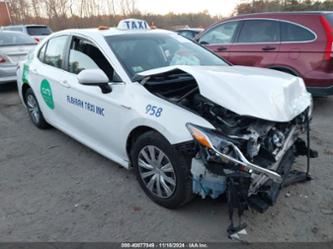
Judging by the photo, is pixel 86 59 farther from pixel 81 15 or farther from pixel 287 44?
A: pixel 81 15

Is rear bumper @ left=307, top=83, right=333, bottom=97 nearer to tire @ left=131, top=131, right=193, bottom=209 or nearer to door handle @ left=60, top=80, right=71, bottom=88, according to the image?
tire @ left=131, top=131, right=193, bottom=209

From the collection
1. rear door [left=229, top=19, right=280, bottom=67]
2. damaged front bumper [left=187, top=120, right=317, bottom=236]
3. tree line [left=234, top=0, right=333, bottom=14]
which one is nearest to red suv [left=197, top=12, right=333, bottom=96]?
rear door [left=229, top=19, right=280, bottom=67]

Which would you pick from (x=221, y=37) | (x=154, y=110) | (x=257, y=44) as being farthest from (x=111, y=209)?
(x=221, y=37)

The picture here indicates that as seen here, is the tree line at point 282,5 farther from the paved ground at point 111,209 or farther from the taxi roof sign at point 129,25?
the paved ground at point 111,209

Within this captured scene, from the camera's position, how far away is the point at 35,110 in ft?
16.0

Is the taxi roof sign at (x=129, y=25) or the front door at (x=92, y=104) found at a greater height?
the taxi roof sign at (x=129, y=25)

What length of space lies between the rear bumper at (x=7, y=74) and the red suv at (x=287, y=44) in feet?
16.6

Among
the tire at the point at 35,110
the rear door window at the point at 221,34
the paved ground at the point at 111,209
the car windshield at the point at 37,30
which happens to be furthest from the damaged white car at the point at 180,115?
the car windshield at the point at 37,30

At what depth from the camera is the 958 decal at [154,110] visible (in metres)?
2.56

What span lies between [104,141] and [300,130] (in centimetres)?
209

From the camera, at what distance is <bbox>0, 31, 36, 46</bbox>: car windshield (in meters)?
7.75

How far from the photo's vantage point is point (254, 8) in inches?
933

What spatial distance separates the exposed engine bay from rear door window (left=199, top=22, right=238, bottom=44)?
3.89m

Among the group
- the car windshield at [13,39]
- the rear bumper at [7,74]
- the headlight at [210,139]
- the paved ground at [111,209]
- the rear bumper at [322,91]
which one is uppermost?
the car windshield at [13,39]
